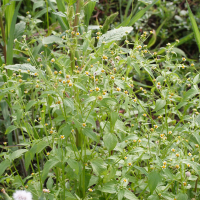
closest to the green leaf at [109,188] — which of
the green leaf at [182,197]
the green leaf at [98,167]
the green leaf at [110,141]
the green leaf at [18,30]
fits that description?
the green leaf at [98,167]

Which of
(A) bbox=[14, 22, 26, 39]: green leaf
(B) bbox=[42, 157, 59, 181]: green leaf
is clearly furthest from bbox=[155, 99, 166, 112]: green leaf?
(A) bbox=[14, 22, 26, 39]: green leaf

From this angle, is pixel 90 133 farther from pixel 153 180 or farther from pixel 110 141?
pixel 153 180

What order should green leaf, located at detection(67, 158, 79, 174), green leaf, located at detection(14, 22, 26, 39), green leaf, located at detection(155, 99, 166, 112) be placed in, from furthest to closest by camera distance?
1. green leaf, located at detection(14, 22, 26, 39)
2. green leaf, located at detection(155, 99, 166, 112)
3. green leaf, located at detection(67, 158, 79, 174)

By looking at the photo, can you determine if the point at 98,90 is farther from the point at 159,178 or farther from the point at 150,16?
the point at 150,16

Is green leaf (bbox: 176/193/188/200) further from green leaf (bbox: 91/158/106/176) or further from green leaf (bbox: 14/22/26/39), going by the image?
green leaf (bbox: 14/22/26/39)

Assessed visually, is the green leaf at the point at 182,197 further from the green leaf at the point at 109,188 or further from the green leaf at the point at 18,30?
the green leaf at the point at 18,30

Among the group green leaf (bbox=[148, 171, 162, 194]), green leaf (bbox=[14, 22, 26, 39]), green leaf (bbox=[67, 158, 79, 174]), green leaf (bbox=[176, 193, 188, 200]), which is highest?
green leaf (bbox=[14, 22, 26, 39])

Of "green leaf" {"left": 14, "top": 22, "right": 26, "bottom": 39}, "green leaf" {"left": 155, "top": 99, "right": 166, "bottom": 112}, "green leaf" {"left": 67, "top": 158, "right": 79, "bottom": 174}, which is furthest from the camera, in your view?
"green leaf" {"left": 14, "top": 22, "right": 26, "bottom": 39}

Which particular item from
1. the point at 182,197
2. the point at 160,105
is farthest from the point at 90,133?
the point at 182,197
